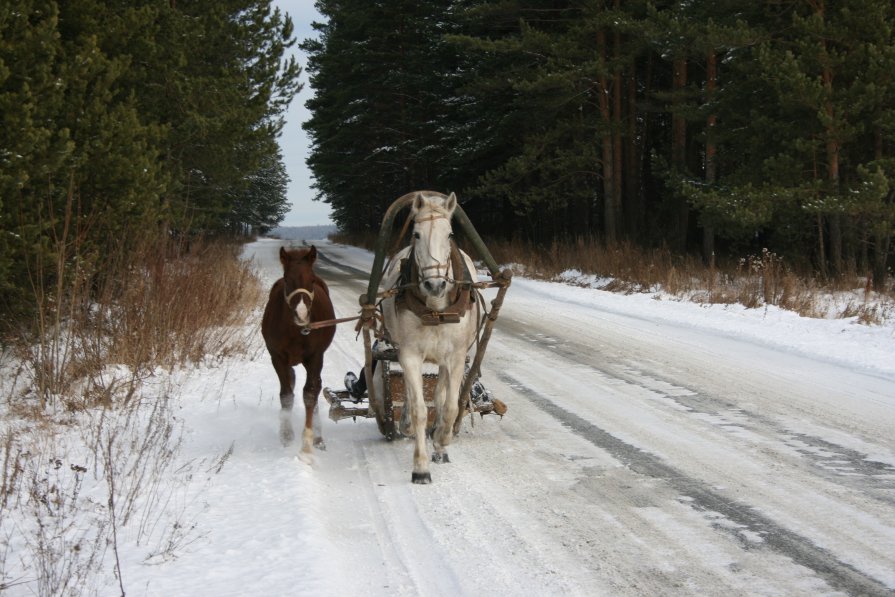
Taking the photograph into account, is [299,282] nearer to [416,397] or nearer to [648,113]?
[416,397]

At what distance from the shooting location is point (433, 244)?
5434mm

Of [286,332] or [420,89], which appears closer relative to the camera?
[286,332]

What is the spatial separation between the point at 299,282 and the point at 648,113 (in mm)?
27983

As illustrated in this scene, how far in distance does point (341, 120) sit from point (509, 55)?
1712 centimetres

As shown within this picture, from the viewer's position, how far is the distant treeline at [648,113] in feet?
57.7

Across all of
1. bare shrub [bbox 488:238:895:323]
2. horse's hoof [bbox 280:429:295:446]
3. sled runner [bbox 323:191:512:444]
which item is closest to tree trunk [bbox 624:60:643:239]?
bare shrub [bbox 488:238:895:323]

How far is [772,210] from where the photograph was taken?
59.8ft

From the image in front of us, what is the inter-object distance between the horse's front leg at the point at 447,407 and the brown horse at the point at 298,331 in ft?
3.53

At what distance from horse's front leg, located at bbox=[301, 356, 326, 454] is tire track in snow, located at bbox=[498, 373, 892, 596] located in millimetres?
2380

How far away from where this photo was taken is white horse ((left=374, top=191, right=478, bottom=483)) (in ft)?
17.9

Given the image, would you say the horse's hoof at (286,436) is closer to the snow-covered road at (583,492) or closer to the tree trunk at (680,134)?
the snow-covered road at (583,492)

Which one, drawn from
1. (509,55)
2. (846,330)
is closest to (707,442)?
(846,330)

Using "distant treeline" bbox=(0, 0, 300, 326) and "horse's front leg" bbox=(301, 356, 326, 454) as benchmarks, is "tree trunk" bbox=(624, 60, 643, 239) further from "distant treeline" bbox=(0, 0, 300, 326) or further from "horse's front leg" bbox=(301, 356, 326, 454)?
"horse's front leg" bbox=(301, 356, 326, 454)

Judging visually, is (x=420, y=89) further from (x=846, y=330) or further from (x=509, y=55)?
(x=846, y=330)
